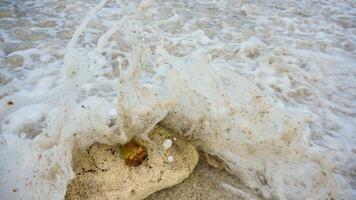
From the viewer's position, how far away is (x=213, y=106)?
7.99ft

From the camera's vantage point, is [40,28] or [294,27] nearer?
[40,28]

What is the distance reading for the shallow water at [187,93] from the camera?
2.04 meters

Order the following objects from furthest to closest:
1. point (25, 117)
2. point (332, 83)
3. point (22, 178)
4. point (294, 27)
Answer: point (294, 27) < point (332, 83) < point (25, 117) < point (22, 178)

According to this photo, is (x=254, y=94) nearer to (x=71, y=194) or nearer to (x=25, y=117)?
(x=71, y=194)

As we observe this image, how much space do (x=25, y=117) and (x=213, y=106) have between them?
4.28 ft

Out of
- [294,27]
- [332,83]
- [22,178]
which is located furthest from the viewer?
[294,27]

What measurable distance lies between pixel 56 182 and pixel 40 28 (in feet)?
7.12

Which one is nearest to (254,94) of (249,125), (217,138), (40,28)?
(249,125)

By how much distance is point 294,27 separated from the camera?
12.6 feet

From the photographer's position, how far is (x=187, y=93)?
2465mm

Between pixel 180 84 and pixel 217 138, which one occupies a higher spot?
pixel 180 84

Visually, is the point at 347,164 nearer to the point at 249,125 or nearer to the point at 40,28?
the point at 249,125

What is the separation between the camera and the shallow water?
2.04 metres

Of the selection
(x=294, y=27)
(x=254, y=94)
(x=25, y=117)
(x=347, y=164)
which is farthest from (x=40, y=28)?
(x=347, y=164)
